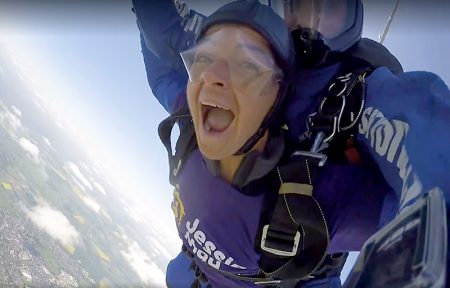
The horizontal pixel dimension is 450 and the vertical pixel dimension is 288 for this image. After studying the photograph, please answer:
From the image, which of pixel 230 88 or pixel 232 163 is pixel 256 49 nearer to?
pixel 230 88

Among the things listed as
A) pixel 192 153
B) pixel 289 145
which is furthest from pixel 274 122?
pixel 192 153

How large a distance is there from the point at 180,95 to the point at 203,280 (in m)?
0.78

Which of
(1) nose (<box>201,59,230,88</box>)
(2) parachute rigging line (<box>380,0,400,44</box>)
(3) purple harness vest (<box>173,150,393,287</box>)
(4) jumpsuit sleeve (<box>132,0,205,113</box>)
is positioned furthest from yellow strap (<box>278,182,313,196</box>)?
(2) parachute rigging line (<box>380,0,400,44</box>)

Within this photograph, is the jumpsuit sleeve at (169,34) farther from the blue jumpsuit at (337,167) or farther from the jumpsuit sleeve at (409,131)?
the jumpsuit sleeve at (409,131)

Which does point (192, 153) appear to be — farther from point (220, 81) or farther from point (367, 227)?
point (367, 227)

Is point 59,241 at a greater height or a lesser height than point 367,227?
lesser

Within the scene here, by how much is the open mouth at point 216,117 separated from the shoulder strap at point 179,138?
1.06 ft

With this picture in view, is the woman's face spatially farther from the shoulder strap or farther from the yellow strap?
the shoulder strap

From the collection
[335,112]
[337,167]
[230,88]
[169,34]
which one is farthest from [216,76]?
[169,34]

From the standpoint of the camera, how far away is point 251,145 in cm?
122

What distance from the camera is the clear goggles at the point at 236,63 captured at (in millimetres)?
1092

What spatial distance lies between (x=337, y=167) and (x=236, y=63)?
0.39 meters

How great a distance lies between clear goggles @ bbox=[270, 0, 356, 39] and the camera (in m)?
1.30

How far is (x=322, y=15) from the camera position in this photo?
1.30 m
